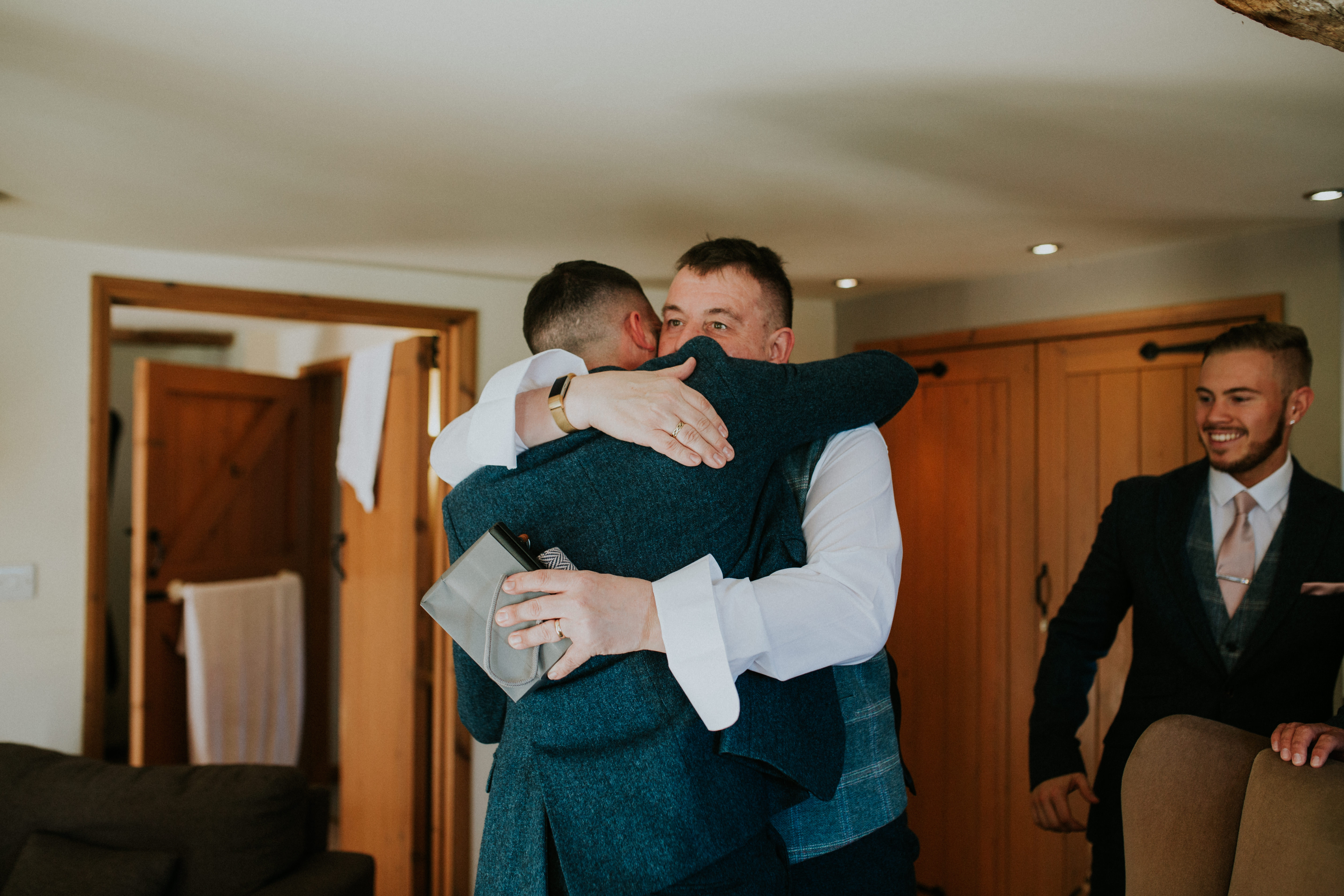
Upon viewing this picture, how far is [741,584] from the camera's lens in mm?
914

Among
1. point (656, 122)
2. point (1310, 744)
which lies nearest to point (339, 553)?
point (656, 122)

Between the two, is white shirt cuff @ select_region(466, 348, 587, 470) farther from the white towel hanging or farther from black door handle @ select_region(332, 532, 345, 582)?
the white towel hanging

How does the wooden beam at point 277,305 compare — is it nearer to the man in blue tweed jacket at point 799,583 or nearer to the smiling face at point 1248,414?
the man in blue tweed jacket at point 799,583

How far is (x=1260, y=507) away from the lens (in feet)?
6.49

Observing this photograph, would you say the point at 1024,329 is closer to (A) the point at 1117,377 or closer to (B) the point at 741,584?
(A) the point at 1117,377

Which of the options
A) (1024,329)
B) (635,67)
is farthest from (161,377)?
(1024,329)

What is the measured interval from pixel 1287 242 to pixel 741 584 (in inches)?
100.0

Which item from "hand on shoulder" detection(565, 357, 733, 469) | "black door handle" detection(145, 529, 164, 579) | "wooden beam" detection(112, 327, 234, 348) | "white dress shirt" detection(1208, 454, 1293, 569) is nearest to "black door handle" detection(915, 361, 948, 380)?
"white dress shirt" detection(1208, 454, 1293, 569)

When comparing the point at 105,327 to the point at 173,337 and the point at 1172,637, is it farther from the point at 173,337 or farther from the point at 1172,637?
the point at 1172,637

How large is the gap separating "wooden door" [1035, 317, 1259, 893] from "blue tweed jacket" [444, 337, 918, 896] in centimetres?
231

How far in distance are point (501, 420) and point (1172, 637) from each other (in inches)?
65.5

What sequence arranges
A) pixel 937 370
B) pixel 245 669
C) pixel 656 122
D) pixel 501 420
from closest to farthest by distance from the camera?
pixel 501 420
pixel 656 122
pixel 937 370
pixel 245 669

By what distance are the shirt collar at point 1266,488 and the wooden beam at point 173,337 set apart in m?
4.98

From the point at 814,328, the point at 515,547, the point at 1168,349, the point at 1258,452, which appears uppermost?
the point at 814,328
